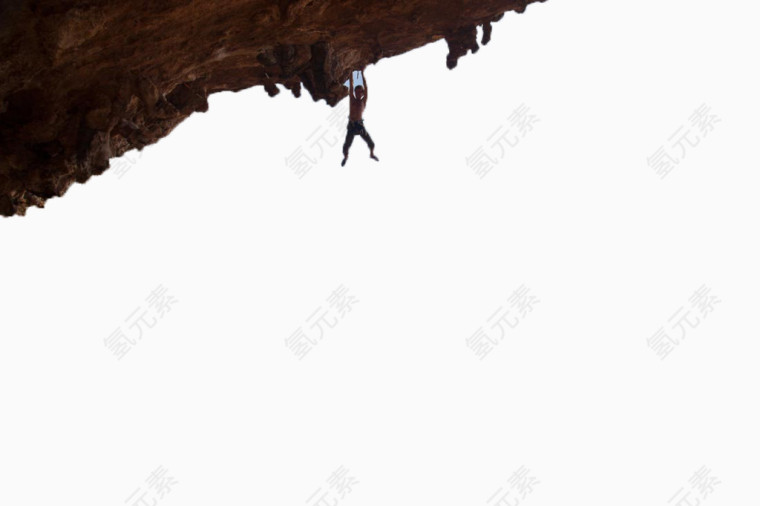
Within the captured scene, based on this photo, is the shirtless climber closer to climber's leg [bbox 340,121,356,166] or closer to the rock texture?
climber's leg [bbox 340,121,356,166]

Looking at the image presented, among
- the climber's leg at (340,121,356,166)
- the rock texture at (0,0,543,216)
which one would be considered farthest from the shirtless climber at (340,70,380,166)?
the rock texture at (0,0,543,216)

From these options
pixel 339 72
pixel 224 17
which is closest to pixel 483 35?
pixel 339 72

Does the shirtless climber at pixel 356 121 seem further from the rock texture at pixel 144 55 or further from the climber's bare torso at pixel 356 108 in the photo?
the rock texture at pixel 144 55

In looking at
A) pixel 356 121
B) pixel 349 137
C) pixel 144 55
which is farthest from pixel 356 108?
pixel 144 55

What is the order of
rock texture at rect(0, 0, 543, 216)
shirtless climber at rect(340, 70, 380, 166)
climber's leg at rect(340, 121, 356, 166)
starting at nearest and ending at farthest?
1. rock texture at rect(0, 0, 543, 216)
2. shirtless climber at rect(340, 70, 380, 166)
3. climber's leg at rect(340, 121, 356, 166)

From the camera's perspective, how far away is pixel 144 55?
6996 millimetres

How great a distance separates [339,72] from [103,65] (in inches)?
124

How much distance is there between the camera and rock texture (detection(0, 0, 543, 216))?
6.14m

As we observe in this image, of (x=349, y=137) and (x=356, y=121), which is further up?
(x=356, y=121)

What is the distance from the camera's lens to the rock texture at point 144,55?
20.1 ft

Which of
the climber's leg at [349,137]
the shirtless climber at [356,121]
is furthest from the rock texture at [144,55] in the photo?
the climber's leg at [349,137]

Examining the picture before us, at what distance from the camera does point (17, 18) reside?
19.2 ft

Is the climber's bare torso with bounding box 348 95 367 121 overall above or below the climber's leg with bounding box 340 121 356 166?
above

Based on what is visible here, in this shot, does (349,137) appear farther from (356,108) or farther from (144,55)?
(144,55)
